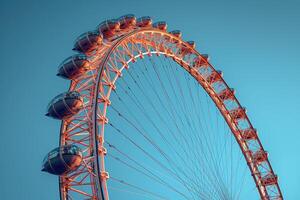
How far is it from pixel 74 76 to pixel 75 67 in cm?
39

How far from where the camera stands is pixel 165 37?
2311 centimetres

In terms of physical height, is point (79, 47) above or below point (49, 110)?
above

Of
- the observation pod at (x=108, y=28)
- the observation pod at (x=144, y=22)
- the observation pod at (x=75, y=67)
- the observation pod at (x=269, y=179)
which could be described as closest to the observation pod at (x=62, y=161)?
the observation pod at (x=75, y=67)

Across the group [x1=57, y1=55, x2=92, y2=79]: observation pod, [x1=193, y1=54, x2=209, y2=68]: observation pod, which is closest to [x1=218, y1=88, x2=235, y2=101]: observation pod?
[x1=193, y1=54, x2=209, y2=68]: observation pod

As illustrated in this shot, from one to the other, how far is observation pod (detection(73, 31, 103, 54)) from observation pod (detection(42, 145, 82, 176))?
6531mm

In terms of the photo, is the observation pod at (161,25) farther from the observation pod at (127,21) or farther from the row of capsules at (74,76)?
the observation pod at (127,21)

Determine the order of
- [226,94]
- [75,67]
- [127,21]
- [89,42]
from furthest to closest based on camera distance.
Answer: [226,94] < [127,21] < [89,42] < [75,67]

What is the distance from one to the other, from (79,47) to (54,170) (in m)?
7.35

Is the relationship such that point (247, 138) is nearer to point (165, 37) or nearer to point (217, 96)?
point (217, 96)

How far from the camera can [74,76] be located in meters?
16.0

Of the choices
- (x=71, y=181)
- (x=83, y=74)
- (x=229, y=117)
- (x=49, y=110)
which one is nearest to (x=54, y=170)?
(x=71, y=181)

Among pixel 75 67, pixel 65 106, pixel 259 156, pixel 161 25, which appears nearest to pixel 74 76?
pixel 75 67

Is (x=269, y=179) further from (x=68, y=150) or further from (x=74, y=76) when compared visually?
(x=68, y=150)

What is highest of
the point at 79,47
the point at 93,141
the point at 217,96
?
the point at 217,96
